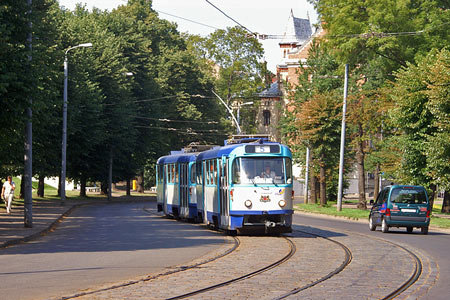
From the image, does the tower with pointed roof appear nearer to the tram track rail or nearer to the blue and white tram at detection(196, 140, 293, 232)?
the blue and white tram at detection(196, 140, 293, 232)

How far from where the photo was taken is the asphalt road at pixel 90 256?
512 inches

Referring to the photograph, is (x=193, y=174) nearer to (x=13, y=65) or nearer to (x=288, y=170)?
(x=288, y=170)

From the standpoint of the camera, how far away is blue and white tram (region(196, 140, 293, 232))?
24.8 metres

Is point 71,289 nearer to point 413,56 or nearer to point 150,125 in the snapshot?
point 413,56

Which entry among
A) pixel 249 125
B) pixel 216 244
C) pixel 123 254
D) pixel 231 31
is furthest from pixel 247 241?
pixel 249 125

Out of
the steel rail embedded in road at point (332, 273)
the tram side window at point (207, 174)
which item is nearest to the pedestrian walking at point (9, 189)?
the tram side window at point (207, 174)

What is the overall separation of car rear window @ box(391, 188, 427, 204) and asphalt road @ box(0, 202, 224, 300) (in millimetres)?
7146

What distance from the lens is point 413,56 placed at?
158 ft

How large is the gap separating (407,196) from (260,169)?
7151mm

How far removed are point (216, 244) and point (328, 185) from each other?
49.8 meters

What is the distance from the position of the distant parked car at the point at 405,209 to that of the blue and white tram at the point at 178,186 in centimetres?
762

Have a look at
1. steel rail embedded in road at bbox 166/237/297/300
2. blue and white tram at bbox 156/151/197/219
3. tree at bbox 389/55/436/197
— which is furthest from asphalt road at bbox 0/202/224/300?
tree at bbox 389/55/436/197

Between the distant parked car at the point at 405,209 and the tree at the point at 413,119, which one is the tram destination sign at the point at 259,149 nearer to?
the distant parked car at the point at 405,209

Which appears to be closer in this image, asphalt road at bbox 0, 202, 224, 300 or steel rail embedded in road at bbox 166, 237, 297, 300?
steel rail embedded in road at bbox 166, 237, 297, 300
